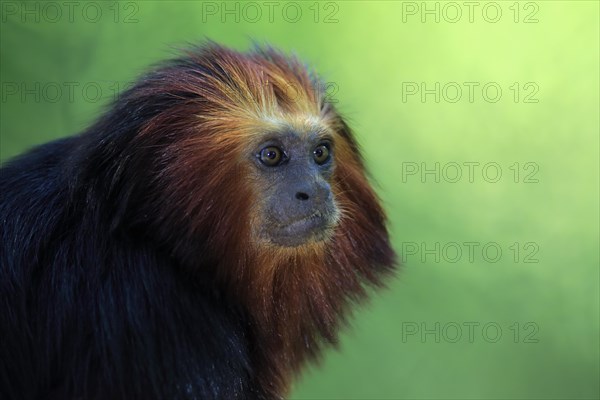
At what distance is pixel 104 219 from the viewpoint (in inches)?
110

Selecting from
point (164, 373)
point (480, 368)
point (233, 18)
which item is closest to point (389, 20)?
point (233, 18)

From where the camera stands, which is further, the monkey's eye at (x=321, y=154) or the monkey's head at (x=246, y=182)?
the monkey's eye at (x=321, y=154)

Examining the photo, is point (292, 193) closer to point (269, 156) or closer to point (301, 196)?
point (301, 196)

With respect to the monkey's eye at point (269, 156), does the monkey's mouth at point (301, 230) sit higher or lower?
lower

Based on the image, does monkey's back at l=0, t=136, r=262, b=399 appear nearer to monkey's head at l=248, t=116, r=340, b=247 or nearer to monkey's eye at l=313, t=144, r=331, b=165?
monkey's head at l=248, t=116, r=340, b=247

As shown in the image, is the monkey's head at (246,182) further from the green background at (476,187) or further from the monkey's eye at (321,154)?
the green background at (476,187)

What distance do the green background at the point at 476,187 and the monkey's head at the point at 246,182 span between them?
1734 millimetres

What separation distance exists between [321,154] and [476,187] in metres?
2.20

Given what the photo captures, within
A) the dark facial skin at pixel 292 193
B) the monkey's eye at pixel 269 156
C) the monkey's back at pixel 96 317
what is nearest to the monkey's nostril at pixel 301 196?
the dark facial skin at pixel 292 193

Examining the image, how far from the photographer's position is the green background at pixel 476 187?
4.94 meters

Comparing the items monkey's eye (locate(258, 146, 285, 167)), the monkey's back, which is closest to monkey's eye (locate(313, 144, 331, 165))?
monkey's eye (locate(258, 146, 285, 167))

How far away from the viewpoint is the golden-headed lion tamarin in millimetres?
2670

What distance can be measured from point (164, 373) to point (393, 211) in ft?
8.43

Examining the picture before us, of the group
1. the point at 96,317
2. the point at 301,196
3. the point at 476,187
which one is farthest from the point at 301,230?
the point at 476,187
